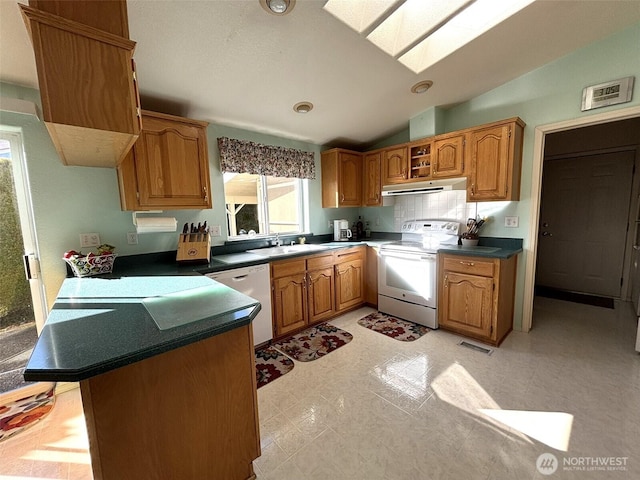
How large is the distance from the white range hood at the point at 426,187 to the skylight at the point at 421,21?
1145 mm

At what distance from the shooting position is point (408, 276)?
2984mm

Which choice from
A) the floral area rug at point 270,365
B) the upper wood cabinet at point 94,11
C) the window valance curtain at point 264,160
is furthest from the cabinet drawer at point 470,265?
the upper wood cabinet at point 94,11

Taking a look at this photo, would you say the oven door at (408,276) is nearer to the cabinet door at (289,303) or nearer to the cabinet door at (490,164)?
the cabinet door at (490,164)

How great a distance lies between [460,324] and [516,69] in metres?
2.50

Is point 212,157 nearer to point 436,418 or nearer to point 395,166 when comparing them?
point 395,166

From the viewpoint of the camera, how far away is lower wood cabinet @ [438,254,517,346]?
246cm

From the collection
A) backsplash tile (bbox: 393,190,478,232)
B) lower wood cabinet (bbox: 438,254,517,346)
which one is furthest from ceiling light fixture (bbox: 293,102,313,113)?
lower wood cabinet (bbox: 438,254,517,346)

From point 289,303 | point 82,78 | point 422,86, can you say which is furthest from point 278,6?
point 289,303

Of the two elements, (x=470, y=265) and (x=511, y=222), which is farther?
(x=511, y=222)

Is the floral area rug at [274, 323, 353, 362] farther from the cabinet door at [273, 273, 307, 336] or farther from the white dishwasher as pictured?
the white dishwasher

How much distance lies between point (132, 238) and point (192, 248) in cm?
50

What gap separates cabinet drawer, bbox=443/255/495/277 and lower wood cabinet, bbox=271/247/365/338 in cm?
109

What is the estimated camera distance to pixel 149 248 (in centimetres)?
237

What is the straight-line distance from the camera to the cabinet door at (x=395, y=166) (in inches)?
127
